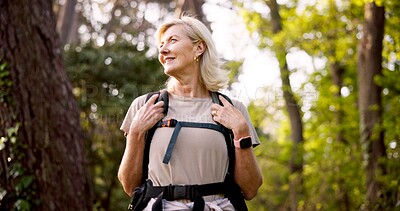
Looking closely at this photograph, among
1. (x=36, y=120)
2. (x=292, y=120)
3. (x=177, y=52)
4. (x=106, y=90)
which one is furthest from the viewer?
(x=292, y=120)

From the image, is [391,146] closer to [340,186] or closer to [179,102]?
[340,186]

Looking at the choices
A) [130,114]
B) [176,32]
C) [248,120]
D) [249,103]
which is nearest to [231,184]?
[248,120]

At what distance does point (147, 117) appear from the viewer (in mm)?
3283

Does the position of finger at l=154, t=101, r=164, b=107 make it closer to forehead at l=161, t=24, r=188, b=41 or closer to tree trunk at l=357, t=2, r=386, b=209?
forehead at l=161, t=24, r=188, b=41

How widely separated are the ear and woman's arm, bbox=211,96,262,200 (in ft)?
1.10

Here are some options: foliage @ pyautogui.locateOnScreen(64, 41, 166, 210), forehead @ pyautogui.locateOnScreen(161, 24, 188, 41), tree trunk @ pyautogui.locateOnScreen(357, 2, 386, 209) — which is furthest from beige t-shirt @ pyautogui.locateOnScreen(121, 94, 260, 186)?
foliage @ pyautogui.locateOnScreen(64, 41, 166, 210)

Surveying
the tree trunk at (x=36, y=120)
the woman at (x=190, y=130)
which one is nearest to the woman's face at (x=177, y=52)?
the woman at (x=190, y=130)

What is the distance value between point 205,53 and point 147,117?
0.56 metres

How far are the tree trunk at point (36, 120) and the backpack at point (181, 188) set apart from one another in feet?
8.48

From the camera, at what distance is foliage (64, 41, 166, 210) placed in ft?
39.0

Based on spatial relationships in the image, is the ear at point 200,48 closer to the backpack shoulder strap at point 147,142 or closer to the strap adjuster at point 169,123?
the backpack shoulder strap at point 147,142

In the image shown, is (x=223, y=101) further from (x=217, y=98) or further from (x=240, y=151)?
(x=240, y=151)

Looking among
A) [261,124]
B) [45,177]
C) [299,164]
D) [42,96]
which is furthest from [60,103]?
[261,124]

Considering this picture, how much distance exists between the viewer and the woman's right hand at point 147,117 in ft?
10.7
